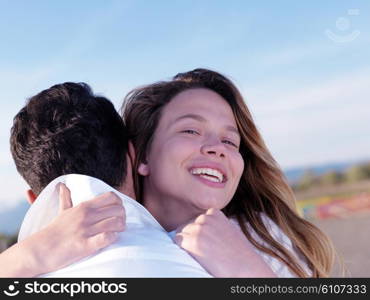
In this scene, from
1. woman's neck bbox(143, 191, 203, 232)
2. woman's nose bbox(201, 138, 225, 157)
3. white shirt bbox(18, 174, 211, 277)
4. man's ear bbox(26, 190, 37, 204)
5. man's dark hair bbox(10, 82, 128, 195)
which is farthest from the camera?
woman's neck bbox(143, 191, 203, 232)

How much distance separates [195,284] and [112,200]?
35cm

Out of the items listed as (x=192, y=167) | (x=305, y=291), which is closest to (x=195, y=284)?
(x=305, y=291)

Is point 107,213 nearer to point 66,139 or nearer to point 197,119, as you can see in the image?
point 66,139

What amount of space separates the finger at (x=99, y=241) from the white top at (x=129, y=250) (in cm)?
2

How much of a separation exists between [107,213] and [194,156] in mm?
756

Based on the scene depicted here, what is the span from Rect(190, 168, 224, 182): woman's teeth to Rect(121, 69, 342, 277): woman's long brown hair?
1.03 ft

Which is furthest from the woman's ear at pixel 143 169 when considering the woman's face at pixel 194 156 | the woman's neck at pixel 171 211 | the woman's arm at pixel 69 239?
the woman's arm at pixel 69 239

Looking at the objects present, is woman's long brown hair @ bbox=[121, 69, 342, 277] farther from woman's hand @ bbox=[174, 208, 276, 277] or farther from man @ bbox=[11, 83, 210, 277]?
woman's hand @ bbox=[174, 208, 276, 277]

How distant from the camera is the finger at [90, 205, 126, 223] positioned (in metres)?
1.59

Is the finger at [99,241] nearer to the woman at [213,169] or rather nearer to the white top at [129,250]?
the white top at [129,250]

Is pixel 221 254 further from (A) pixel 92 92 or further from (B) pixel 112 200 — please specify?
(A) pixel 92 92

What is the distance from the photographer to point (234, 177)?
240 cm

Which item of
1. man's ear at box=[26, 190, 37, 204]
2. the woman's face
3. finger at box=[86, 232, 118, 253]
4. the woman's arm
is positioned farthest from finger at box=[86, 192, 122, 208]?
the woman's face

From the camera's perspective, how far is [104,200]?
1642 millimetres
